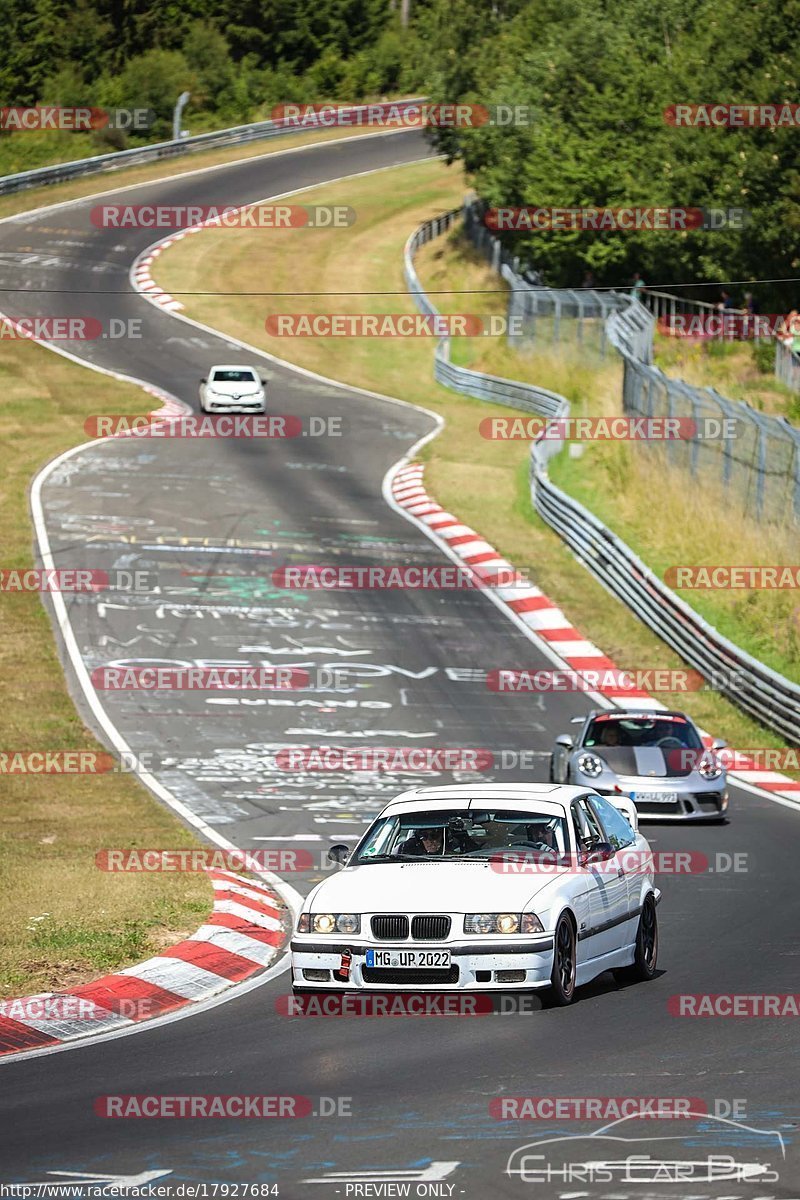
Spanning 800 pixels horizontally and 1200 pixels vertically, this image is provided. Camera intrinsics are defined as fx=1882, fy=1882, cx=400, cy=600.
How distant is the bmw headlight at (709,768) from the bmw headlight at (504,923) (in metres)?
9.91

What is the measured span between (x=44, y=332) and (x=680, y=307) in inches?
764

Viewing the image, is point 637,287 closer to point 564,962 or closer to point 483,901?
point 564,962

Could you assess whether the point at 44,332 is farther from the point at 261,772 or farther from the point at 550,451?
the point at 261,772

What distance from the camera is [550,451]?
43.4m

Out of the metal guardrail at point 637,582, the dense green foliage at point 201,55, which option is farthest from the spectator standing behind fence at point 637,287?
the dense green foliage at point 201,55

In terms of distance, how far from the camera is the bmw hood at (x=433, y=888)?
36.8 feet

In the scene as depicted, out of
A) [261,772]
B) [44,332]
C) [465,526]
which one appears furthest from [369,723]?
[44,332]

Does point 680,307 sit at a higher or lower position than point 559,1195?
lower

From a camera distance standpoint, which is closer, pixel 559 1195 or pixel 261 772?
pixel 559 1195

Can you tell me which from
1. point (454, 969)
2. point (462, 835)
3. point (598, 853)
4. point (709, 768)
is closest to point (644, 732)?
point (709, 768)

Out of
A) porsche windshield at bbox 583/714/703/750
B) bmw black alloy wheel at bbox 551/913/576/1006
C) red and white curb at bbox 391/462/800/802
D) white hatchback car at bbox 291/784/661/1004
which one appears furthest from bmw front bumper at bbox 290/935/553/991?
red and white curb at bbox 391/462/800/802

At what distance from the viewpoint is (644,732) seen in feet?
72.5

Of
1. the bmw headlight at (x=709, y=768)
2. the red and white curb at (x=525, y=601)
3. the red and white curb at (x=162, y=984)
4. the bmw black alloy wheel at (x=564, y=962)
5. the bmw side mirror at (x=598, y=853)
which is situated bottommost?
the red and white curb at (x=525, y=601)

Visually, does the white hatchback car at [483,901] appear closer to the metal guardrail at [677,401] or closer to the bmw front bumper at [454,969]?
the bmw front bumper at [454,969]
